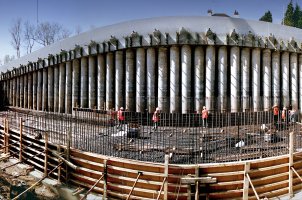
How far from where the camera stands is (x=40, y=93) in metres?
26.8

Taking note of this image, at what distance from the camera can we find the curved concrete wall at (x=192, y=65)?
1883 centimetres

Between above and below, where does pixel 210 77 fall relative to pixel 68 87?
above

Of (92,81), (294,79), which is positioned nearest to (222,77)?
(294,79)

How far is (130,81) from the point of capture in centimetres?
1984

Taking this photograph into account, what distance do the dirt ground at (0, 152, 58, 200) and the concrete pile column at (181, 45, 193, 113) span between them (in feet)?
35.8

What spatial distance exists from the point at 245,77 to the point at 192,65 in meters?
4.19

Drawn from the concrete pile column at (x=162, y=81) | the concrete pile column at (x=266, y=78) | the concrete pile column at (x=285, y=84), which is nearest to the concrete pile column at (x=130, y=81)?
the concrete pile column at (x=162, y=81)

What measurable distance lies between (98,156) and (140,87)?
9.97m

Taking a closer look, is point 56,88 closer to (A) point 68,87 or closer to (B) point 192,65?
(A) point 68,87

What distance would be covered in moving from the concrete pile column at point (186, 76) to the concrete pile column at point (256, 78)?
5.07 metres

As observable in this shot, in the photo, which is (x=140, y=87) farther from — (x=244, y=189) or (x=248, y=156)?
(x=244, y=189)

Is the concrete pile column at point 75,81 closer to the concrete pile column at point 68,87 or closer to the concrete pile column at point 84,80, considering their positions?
the concrete pile column at point 68,87

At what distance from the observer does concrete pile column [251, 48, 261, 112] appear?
19.2 m

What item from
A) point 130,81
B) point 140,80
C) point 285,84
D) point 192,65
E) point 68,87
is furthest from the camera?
point 68,87
